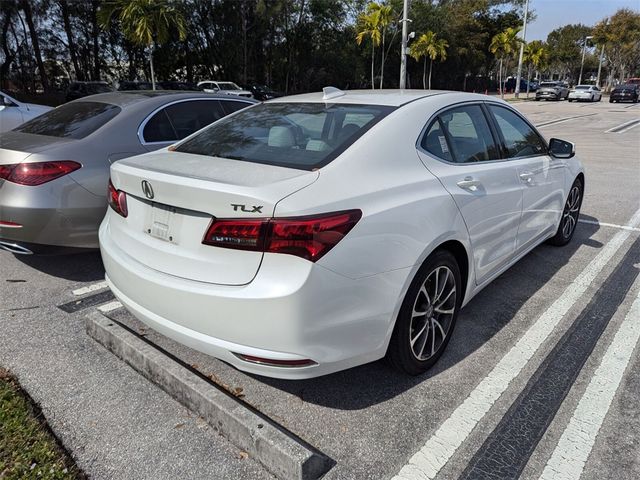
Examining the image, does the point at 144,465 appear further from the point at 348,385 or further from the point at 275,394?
the point at 348,385

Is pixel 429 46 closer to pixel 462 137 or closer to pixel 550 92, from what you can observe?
pixel 550 92

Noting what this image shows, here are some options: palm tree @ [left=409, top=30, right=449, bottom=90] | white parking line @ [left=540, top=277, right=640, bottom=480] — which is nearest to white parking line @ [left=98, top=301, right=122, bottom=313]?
white parking line @ [left=540, top=277, right=640, bottom=480]

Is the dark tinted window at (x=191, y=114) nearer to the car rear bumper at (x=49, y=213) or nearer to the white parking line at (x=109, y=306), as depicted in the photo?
the car rear bumper at (x=49, y=213)

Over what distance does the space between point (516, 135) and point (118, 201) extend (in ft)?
9.77

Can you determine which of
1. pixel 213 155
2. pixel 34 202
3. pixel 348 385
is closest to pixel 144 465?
pixel 348 385

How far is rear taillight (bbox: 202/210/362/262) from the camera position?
2.00 metres

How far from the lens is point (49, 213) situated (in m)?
3.73

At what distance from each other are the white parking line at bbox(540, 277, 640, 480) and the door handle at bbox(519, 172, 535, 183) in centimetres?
122

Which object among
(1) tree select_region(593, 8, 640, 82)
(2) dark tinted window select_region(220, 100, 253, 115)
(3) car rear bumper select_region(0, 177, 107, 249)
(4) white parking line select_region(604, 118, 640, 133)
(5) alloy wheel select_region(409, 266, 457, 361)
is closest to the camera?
(5) alloy wheel select_region(409, 266, 457, 361)

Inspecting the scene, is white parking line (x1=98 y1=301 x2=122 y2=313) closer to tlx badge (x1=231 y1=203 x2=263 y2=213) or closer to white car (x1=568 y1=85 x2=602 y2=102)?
tlx badge (x1=231 y1=203 x2=263 y2=213)

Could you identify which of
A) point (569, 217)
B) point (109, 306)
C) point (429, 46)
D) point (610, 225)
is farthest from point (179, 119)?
point (429, 46)

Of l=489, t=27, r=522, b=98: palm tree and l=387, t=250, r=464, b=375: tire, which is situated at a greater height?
l=489, t=27, r=522, b=98: palm tree

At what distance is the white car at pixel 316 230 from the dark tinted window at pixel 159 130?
142 cm

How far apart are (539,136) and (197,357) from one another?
3.37 m
